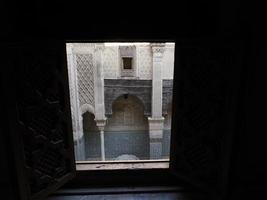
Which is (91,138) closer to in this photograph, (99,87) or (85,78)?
(99,87)

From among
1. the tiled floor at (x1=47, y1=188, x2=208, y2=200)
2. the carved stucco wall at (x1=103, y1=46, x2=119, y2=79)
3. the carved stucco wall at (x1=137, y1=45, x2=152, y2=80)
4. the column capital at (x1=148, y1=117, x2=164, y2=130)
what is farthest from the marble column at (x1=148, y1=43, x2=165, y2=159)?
the tiled floor at (x1=47, y1=188, x2=208, y2=200)

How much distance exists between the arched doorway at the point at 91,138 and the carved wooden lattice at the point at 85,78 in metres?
1.22

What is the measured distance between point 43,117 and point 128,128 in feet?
23.6

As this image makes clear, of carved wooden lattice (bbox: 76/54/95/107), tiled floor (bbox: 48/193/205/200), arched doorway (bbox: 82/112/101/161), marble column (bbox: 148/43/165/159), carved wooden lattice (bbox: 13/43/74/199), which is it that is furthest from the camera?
arched doorway (bbox: 82/112/101/161)

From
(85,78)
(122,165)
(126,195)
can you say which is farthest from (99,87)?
(126,195)

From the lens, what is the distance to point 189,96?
1.50 m

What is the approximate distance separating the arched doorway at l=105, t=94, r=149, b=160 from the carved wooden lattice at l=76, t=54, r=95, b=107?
4.73ft

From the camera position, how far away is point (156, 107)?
7.30 meters

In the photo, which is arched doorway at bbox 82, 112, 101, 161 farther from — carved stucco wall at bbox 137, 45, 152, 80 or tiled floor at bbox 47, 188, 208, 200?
tiled floor at bbox 47, 188, 208, 200

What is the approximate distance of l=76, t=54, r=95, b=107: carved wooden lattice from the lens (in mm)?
6566

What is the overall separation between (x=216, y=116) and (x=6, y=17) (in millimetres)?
1323

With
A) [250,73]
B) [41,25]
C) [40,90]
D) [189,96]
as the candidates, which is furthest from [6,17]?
[250,73]

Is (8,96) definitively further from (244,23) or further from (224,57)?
(244,23)

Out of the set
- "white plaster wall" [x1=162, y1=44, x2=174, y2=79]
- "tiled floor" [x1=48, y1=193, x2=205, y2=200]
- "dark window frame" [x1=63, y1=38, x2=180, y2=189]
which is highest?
"white plaster wall" [x1=162, y1=44, x2=174, y2=79]
